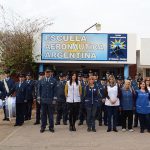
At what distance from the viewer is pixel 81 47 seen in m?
20.5

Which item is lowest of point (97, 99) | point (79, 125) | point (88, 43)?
point (79, 125)

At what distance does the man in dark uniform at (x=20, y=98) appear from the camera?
14.7m

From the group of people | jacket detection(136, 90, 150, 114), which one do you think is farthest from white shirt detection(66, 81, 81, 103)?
jacket detection(136, 90, 150, 114)

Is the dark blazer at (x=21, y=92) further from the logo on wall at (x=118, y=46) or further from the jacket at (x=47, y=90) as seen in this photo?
the logo on wall at (x=118, y=46)

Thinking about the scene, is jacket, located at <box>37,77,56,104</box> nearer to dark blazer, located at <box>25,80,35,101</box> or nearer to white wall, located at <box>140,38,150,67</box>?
dark blazer, located at <box>25,80,35,101</box>

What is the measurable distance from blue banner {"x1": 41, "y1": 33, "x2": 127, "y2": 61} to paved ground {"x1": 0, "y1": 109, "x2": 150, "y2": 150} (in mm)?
6867

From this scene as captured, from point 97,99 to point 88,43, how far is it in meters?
7.33

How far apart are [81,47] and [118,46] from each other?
172cm

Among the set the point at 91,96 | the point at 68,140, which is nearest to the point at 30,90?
the point at 91,96

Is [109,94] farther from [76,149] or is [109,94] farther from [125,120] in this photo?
[76,149]

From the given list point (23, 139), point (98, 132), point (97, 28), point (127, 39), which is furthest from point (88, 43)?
point (23, 139)

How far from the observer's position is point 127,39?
20500 mm

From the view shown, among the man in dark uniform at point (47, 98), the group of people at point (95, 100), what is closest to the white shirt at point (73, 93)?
the group of people at point (95, 100)

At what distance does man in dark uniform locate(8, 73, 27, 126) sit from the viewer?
1469 cm
